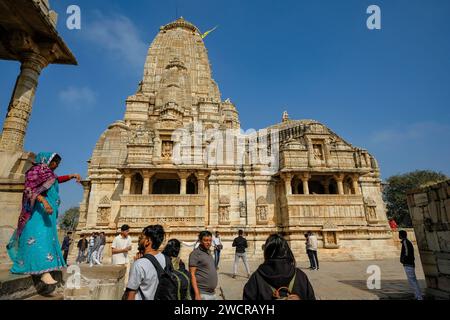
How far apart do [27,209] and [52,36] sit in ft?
15.4

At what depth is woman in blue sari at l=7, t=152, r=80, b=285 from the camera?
3.67 metres

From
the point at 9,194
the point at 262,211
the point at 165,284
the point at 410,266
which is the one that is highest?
the point at 262,211

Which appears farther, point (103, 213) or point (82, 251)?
point (103, 213)

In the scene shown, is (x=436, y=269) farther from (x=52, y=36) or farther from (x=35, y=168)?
(x=52, y=36)

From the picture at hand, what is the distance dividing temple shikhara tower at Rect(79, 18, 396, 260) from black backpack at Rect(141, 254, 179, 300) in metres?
13.4

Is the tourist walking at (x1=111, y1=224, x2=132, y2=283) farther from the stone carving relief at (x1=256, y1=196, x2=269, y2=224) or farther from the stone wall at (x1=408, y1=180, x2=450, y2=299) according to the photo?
the stone carving relief at (x1=256, y1=196, x2=269, y2=224)

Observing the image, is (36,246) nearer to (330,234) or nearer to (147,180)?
(147,180)

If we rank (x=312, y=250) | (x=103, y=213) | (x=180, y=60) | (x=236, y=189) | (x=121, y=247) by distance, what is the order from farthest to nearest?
(x=180, y=60) < (x=236, y=189) < (x=103, y=213) < (x=312, y=250) < (x=121, y=247)

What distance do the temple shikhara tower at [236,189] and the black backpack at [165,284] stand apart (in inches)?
528

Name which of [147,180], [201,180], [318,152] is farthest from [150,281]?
[318,152]

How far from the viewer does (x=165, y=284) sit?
2365mm

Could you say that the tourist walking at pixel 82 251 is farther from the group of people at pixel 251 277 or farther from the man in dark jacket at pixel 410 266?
the man in dark jacket at pixel 410 266

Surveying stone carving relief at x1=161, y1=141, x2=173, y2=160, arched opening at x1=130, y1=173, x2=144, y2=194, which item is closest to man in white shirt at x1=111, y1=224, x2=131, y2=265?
stone carving relief at x1=161, y1=141, x2=173, y2=160

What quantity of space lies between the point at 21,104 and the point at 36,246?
4.10 m
